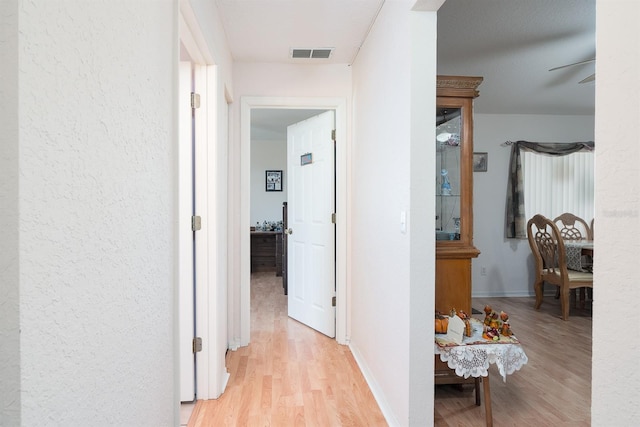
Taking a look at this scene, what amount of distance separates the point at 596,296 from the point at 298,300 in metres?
3.40

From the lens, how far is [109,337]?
2.80 feet

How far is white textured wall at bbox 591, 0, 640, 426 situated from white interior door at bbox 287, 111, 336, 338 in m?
2.72

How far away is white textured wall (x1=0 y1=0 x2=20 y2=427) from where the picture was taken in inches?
21.1

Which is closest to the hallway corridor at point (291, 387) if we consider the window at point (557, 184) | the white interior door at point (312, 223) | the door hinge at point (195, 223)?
the white interior door at point (312, 223)

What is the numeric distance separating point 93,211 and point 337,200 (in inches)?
104

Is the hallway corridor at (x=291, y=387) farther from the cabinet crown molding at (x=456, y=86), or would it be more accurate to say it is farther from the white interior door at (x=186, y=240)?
the cabinet crown molding at (x=456, y=86)

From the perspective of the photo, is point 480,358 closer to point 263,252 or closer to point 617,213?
point 617,213

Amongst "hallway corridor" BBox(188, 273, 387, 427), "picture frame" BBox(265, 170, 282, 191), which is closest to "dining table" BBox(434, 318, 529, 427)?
"hallway corridor" BBox(188, 273, 387, 427)

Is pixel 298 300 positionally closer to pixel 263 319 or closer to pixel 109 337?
pixel 263 319

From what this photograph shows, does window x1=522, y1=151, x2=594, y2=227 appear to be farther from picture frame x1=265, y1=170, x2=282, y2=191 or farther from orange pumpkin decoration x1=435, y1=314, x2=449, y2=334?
picture frame x1=265, y1=170, x2=282, y2=191

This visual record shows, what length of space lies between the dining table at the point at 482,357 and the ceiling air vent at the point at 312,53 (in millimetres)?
2321

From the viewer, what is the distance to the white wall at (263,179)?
7176mm

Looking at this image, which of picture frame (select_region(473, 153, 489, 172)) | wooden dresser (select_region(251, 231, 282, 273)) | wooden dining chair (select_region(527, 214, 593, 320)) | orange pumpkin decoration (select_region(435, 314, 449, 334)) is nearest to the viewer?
orange pumpkin decoration (select_region(435, 314, 449, 334))

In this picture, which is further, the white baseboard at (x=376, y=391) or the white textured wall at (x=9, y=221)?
the white baseboard at (x=376, y=391)
